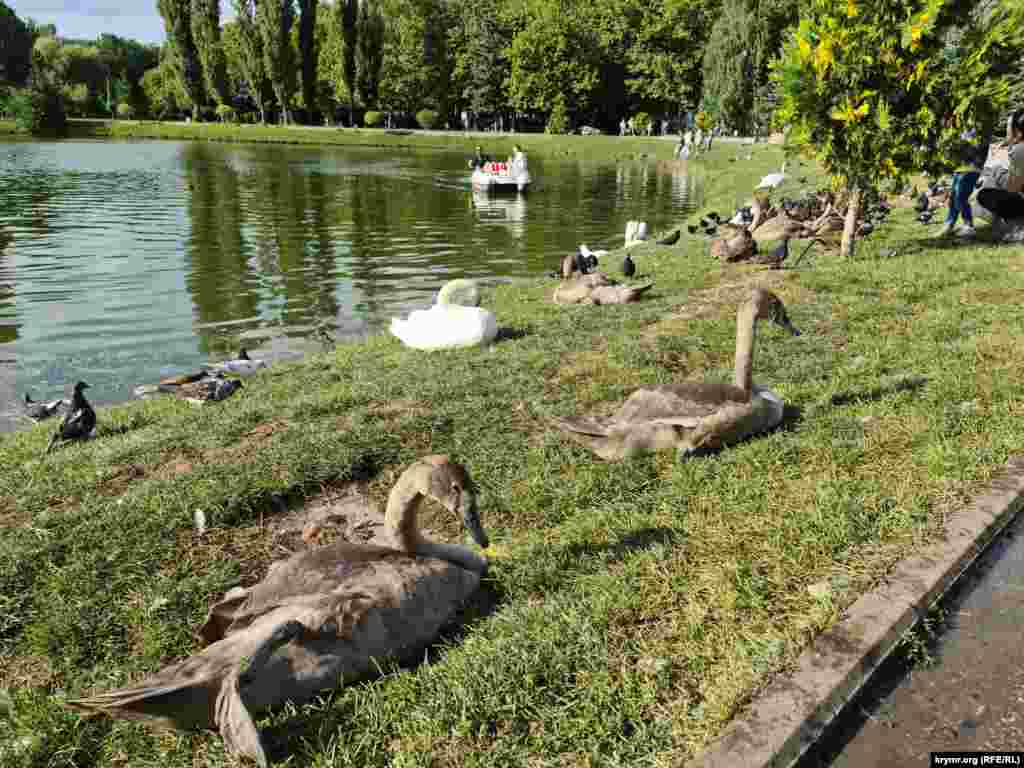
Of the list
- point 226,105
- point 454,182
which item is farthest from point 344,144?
point 454,182

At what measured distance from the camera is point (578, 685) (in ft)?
11.2

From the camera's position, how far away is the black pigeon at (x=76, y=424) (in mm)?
7539

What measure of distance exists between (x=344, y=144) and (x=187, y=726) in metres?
75.9

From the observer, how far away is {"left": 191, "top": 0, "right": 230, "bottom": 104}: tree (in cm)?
8062

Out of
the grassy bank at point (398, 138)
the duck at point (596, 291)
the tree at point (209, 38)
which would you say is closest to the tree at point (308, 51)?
the grassy bank at point (398, 138)

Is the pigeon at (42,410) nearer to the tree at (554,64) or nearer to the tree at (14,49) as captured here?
the tree at (554,64)

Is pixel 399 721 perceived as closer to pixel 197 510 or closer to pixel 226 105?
pixel 197 510

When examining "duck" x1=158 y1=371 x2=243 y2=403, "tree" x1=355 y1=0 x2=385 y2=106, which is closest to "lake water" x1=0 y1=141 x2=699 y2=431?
"duck" x1=158 y1=371 x2=243 y2=403

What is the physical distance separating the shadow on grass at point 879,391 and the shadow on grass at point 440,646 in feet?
10.0

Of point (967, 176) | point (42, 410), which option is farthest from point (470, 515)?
point (967, 176)

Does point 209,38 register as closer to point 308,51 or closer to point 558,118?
point 308,51

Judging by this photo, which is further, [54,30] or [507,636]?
[54,30]

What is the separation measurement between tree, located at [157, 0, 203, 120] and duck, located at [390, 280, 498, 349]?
91.2 m

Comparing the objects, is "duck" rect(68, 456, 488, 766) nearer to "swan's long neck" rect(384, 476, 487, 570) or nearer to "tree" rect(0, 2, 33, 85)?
"swan's long neck" rect(384, 476, 487, 570)
